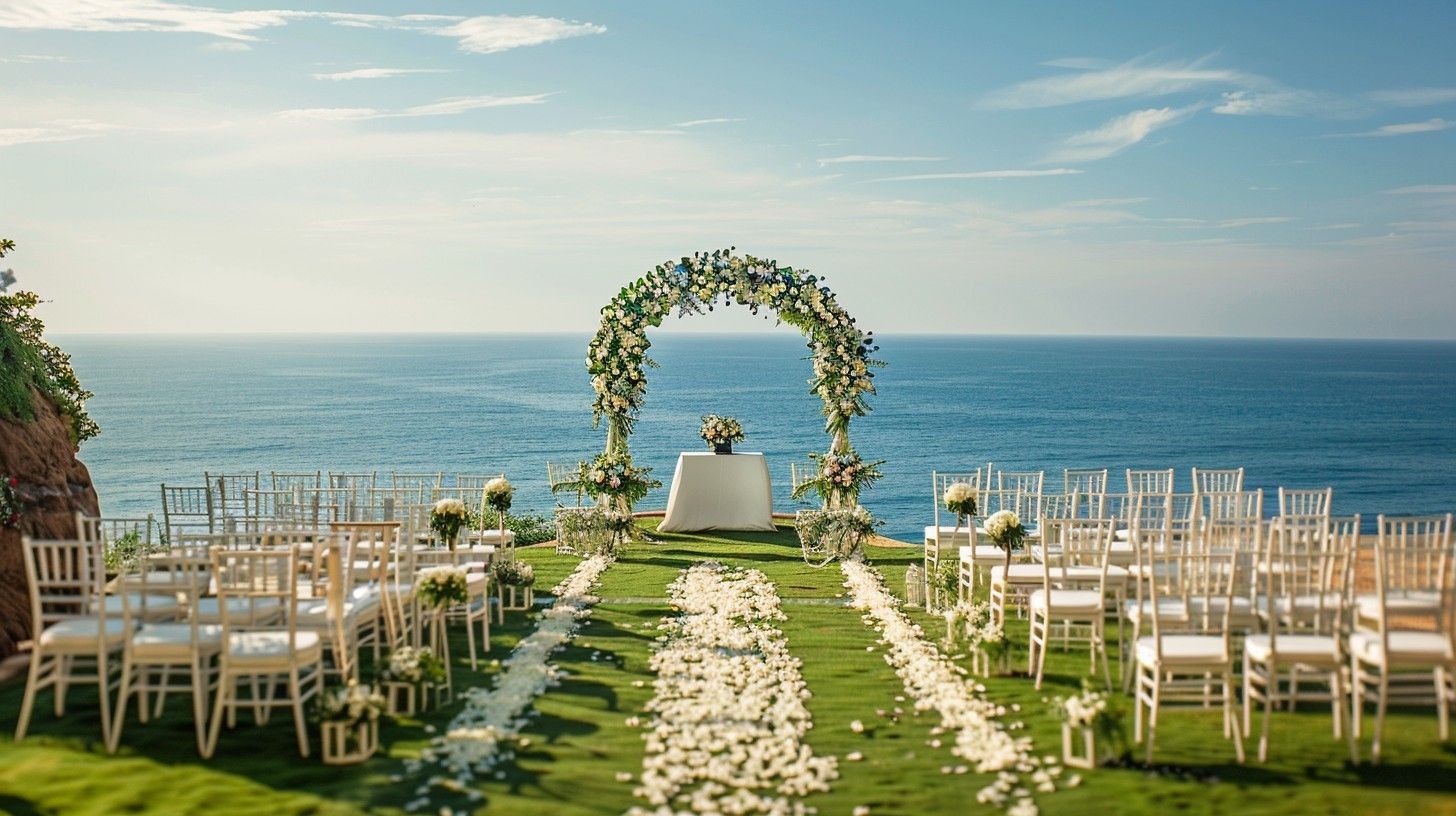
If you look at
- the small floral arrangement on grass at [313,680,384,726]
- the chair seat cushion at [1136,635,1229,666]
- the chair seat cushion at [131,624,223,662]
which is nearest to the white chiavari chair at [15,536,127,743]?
the chair seat cushion at [131,624,223,662]

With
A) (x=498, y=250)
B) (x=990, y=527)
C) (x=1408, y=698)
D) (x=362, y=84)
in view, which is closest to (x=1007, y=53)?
(x=362, y=84)

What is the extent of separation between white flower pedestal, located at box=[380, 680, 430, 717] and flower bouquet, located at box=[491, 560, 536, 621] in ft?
10.2

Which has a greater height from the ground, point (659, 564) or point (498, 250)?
point (498, 250)

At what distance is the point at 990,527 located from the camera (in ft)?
31.4

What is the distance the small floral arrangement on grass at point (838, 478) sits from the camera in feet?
48.7

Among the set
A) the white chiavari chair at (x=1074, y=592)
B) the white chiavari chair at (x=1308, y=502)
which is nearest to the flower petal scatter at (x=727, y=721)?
the white chiavari chair at (x=1074, y=592)

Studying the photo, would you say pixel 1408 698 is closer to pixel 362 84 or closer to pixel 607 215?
pixel 362 84

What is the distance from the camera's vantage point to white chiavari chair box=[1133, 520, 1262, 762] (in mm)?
6686

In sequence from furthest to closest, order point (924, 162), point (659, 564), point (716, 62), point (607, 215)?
point (607, 215)
point (924, 162)
point (716, 62)
point (659, 564)

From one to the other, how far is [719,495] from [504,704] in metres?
9.15

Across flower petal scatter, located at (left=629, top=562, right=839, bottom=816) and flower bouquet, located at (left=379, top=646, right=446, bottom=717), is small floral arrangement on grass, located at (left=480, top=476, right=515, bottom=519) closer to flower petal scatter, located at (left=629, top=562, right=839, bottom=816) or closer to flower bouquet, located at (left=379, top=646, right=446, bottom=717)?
flower petal scatter, located at (left=629, top=562, right=839, bottom=816)

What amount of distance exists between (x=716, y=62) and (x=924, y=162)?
108 feet

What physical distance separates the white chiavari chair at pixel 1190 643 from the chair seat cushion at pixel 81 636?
5823 millimetres

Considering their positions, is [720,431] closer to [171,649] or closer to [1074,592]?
[1074,592]
